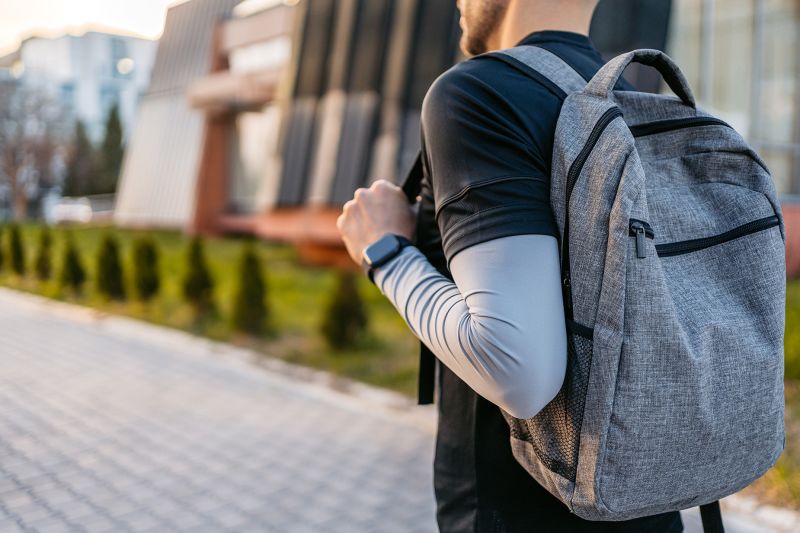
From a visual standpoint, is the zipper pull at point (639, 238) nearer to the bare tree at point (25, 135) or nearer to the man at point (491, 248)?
the man at point (491, 248)

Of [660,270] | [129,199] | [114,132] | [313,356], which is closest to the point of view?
[660,270]

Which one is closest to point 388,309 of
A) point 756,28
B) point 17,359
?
point 17,359

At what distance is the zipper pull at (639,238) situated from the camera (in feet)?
3.43

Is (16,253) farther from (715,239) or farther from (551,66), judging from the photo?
(715,239)

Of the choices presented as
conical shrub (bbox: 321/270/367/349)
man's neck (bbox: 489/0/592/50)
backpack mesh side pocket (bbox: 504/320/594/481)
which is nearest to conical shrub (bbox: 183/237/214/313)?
conical shrub (bbox: 321/270/367/349)

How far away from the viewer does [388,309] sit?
916 centimetres

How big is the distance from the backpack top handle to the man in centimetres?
7

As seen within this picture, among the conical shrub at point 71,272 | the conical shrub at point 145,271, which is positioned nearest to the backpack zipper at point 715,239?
the conical shrub at point 145,271

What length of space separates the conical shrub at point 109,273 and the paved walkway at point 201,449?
3.20 meters

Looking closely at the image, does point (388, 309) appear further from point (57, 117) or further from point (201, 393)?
point (57, 117)

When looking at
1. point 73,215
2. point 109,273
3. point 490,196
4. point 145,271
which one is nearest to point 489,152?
point 490,196

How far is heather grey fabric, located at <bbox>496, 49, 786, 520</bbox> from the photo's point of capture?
1.05 m

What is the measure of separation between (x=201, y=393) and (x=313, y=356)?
1.33 meters

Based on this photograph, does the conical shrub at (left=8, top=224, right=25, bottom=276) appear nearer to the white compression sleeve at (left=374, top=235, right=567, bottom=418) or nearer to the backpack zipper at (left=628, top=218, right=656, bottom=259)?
the white compression sleeve at (left=374, top=235, right=567, bottom=418)
